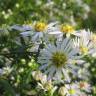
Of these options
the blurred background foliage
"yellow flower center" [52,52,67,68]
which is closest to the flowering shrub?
"yellow flower center" [52,52,67,68]

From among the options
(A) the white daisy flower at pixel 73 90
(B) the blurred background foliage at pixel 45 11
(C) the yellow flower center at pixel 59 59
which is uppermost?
(B) the blurred background foliage at pixel 45 11

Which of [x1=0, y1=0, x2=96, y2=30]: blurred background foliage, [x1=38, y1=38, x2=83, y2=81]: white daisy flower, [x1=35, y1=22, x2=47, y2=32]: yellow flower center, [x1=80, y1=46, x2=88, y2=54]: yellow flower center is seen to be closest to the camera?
[x1=38, y1=38, x2=83, y2=81]: white daisy flower

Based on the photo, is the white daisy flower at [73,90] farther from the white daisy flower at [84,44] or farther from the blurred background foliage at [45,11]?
the blurred background foliage at [45,11]

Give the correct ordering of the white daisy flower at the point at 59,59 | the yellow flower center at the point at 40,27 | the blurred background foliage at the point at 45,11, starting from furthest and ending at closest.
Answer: the blurred background foliage at the point at 45,11 < the yellow flower center at the point at 40,27 < the white daisy flower at the point at 59,59

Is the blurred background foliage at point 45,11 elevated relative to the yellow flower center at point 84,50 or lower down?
elevated

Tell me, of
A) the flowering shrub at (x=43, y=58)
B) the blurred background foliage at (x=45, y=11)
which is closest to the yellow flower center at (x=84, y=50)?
the flowering shrub at (x=43, y=58)

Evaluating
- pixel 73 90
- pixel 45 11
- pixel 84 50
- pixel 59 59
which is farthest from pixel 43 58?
pixel 45 11

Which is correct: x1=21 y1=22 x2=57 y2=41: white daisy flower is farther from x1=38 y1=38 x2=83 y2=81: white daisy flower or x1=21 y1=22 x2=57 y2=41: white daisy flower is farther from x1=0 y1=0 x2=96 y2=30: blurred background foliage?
x1=0 y1=0 x2=96 y2=30: blurred background foliage
